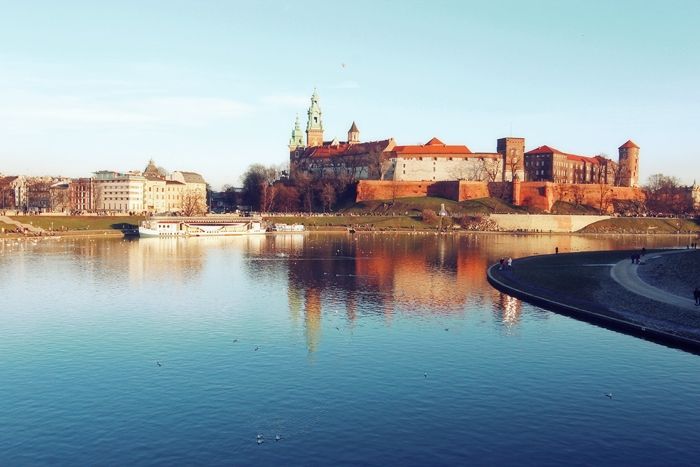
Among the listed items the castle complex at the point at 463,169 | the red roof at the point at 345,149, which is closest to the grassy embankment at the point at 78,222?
the castle complex at the point at 463,169

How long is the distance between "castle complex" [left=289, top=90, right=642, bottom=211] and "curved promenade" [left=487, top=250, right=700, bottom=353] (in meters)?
81.4

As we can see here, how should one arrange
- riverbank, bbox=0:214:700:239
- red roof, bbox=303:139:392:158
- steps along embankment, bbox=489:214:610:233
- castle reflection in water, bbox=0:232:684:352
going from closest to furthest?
castle reflection in water, bbox=0:232:684:352, riverbank, bbox=0:214:700:239, steps along embankment, bbox=489:214:610:233, red roof, bbox=303:139:392:158

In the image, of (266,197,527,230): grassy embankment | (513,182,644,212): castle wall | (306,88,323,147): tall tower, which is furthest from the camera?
(306,88,323,147): tall tower

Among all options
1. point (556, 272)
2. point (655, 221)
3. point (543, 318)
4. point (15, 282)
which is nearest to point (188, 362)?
point (543, 318)

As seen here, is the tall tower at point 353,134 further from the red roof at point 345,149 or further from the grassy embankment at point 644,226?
the grassy embankment at point 644,226

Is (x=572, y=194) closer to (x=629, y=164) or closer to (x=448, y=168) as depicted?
(x=448, y=168)

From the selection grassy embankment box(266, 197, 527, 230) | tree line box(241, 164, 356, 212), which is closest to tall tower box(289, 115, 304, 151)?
tree line box(241, 164, 356, 212)

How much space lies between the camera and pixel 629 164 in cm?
16812

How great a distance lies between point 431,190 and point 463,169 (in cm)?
1178

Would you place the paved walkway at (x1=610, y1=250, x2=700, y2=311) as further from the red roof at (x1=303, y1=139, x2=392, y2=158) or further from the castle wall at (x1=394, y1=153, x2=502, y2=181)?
the red roof at (x1=303, y1=139, x2=392, y2=158)

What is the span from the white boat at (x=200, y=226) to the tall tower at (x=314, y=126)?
7144cm

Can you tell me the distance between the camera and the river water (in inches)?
696

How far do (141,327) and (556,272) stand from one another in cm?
3376

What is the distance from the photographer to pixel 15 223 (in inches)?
3846
